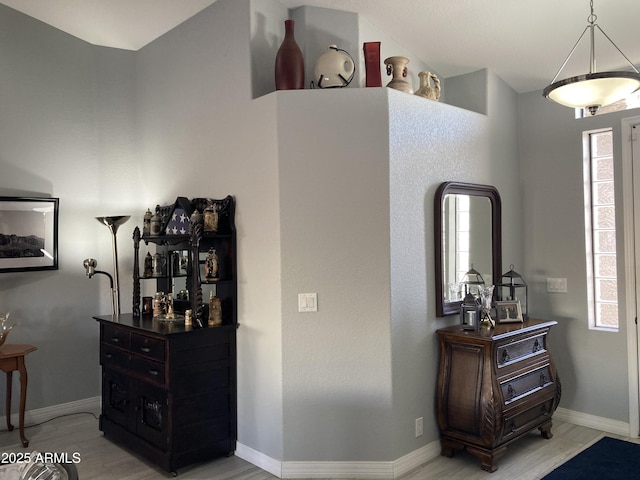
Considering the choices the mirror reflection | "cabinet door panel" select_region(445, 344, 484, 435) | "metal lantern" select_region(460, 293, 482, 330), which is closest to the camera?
"cabinet door panel" select_region(445, 344, 484, 435)

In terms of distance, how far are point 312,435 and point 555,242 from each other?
241 cm

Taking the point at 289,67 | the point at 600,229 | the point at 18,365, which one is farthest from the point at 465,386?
the point at 18,365

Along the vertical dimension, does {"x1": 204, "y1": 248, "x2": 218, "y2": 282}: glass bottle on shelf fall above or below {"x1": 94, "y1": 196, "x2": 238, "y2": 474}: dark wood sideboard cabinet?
above

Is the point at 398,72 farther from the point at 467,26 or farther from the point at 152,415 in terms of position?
the point at 152,415

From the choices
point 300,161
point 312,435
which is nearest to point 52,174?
point 300,161

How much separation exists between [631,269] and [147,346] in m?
3.39

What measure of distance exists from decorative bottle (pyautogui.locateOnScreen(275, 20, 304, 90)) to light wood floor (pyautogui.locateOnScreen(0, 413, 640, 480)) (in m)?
2.41

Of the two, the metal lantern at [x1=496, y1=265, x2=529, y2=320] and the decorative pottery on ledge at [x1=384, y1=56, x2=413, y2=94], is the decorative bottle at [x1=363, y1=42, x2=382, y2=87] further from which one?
the metal lantern at [x1=496, y1=265, x2=529, y2=320]

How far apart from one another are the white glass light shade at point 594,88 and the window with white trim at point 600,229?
1607 mm

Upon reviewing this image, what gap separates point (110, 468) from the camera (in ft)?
11.0

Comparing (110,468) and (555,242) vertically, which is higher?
(555,242)

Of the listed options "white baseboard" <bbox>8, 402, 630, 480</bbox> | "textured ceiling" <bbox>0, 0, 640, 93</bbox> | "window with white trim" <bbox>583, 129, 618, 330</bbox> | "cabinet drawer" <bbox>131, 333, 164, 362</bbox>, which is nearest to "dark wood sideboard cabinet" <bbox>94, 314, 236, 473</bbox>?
"cabinet drawer" <bbox>131, 333, 164, 362</bbox>

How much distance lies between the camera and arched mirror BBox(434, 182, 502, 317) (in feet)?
11.4

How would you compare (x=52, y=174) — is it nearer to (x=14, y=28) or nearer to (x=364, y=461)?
(x=14, y=28)
